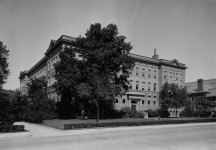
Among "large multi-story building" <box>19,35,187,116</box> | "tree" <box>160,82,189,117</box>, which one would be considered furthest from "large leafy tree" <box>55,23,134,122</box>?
"large multi-story building" <box>19,35,187,116</box>

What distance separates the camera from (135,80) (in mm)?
52156

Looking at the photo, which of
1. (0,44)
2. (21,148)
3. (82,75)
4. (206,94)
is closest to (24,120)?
(82,75)

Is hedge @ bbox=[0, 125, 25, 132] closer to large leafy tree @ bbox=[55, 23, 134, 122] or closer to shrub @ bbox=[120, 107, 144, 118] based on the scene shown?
large leafy tree @ bbox=[55, 23, 134, 122]

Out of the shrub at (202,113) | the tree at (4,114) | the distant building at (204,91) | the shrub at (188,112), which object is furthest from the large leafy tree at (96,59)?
the distant building at (204,91)

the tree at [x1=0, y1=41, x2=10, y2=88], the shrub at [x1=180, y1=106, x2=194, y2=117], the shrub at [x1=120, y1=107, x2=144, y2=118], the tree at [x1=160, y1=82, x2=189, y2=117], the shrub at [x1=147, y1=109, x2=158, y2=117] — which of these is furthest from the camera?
the shrub at [x1=180, y1=106, x2=194, y2=117]

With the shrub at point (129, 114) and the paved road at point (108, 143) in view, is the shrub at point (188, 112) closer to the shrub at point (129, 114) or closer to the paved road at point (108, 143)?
the shrub at point (129, 114)

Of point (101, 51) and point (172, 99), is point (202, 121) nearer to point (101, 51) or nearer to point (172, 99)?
point (172, 99)

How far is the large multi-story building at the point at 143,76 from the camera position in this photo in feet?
159

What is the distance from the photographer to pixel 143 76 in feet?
177

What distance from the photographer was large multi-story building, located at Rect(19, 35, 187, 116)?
4841 centimetres

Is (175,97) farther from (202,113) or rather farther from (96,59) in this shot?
(202,113)

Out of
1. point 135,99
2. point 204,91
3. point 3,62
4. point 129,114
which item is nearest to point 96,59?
point 3,62

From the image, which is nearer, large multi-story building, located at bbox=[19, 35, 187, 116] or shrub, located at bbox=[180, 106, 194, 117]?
large multi-story building, located at bbox=[19, 35, 187, 116]

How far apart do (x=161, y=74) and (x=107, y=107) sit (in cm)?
2208
